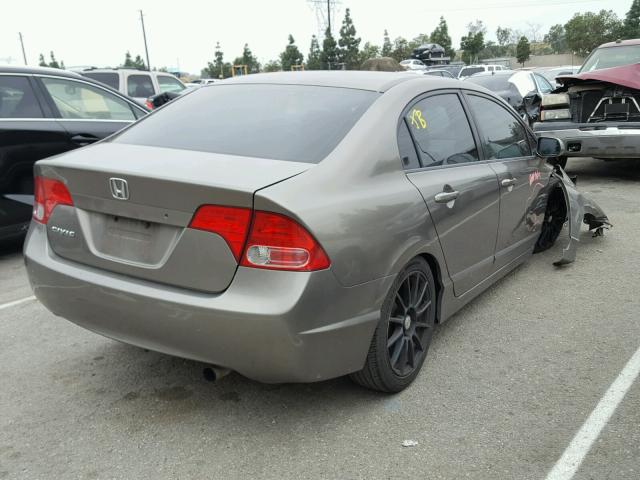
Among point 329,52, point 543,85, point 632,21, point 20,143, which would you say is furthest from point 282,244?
point 632,21

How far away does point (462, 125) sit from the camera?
3.81m

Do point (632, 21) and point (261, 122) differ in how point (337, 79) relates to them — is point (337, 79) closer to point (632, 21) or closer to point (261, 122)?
point (261, 122)

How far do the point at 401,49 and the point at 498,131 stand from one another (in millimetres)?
69858

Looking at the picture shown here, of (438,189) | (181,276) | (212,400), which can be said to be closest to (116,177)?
(181,276)

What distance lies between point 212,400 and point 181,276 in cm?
83

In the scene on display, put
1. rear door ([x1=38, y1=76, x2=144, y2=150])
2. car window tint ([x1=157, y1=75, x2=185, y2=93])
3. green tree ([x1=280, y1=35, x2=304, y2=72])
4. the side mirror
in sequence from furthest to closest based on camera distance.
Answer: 1. green tree ([x1=280, y1=35, x2=304, y2=72])
2. car window tint ([x1=157, y1=75, x2=185, y2=93])
3. rear door ([x1=38, y1=76, x2=144, y2=150])
4. the side mirror

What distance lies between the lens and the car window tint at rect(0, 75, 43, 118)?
5.46 metres

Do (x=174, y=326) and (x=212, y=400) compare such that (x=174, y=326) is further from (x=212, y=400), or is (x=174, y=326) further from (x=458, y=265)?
(x=458, y=265)

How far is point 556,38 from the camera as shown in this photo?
106875mm

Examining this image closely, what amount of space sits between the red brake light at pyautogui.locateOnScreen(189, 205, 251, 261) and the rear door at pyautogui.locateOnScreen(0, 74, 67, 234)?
3.62 meters

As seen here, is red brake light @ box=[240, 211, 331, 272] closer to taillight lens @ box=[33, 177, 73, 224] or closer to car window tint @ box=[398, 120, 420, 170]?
car window tint @ box=[398, 120, 420, 170]

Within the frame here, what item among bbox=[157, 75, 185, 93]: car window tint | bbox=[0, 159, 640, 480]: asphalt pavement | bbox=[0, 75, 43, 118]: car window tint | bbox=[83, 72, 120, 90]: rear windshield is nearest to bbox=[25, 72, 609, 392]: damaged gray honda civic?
bbox=[0, 159, 640, 480]: asphalt pavement

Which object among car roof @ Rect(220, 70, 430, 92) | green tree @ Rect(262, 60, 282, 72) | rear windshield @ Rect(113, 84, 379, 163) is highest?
car roof @ Rect(220, 70, 430, 92)

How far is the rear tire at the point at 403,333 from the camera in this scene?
289cm
